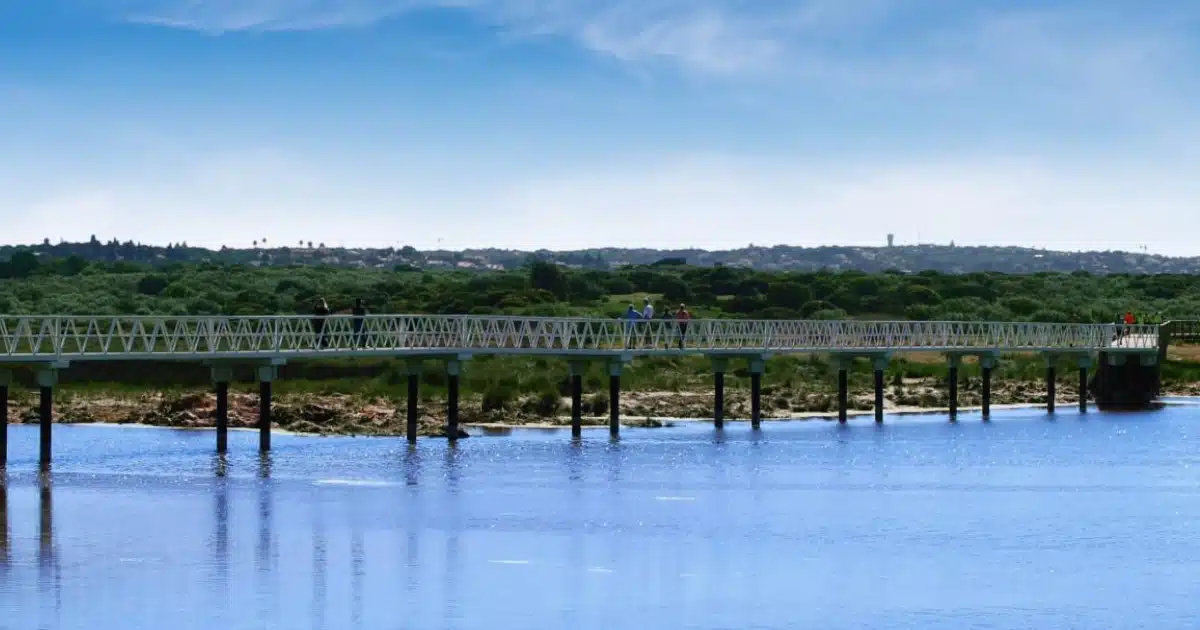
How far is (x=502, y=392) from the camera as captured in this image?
250ft

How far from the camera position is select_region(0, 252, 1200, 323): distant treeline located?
120 meters

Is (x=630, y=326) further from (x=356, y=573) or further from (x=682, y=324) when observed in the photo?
(x=356, y=573)

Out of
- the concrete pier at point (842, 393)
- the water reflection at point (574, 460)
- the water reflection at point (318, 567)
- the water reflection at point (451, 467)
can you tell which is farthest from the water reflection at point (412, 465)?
the concrete pier at point (842, 393)

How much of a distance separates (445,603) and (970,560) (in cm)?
1118

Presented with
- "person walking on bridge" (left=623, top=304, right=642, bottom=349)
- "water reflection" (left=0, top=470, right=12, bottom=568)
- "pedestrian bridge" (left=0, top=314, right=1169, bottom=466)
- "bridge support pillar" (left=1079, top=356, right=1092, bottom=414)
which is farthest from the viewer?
"bridge support pillar" (left=1079, top=356, right=1092, bottom=414)

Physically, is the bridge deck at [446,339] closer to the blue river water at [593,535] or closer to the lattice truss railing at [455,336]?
the lattice truss railing at [455,336]

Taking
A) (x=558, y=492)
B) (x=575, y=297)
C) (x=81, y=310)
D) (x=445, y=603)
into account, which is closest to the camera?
(x=445, y=603)

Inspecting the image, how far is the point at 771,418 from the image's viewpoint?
77812 mm

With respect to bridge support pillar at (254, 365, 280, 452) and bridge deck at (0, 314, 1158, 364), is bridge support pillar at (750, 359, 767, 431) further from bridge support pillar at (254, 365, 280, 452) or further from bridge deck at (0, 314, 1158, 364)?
bridge support pillar at (254, 365, 280, 452)

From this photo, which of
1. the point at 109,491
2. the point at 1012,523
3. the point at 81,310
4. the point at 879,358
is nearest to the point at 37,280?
the point at 81,310

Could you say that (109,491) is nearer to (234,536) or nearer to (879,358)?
(234,536)

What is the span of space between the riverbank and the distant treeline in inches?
1173

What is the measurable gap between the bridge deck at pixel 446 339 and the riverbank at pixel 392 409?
2031 millimetres

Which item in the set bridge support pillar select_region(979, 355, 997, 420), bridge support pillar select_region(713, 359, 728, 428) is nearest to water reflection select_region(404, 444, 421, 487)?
bridge support pillar select_region(713, 359, 728, 428)
